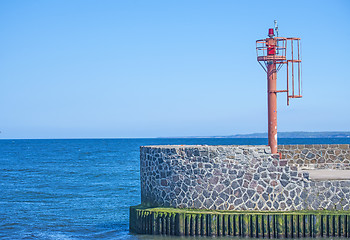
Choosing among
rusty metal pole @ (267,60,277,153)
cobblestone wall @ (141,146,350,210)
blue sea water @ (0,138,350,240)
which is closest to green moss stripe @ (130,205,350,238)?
cobblestone wall @ (141,146,350,210)

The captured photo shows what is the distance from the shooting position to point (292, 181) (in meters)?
15.2

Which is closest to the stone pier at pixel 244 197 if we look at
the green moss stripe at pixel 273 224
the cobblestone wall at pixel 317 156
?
the green moss stripe at pixel 273 224

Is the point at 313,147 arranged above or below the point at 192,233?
above

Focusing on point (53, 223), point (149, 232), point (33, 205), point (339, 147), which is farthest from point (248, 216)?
point (33, 205)

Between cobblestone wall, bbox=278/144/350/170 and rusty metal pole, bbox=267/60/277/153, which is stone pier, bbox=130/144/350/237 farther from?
cobblestone wall, bbox=278/144/350/170

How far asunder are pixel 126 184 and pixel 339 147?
17.5 metres

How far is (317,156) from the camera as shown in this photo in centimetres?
1962

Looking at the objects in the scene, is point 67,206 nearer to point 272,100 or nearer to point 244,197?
point 244,197

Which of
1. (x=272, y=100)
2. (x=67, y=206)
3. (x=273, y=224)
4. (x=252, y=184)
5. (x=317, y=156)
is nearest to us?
(x=273, y=224)

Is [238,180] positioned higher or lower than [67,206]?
higher

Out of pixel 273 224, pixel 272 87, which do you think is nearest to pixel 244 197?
pixel 273 224

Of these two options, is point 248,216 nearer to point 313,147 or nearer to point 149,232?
point 149,232

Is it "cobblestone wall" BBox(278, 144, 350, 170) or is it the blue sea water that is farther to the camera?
"cobblestone wall" BBox(278, 144, 350, 170)

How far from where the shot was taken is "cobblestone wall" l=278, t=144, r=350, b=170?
19594 millimetres
